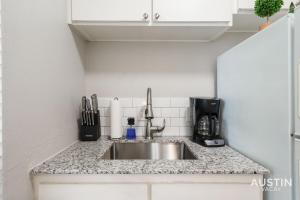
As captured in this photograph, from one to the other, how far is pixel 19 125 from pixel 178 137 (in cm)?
110

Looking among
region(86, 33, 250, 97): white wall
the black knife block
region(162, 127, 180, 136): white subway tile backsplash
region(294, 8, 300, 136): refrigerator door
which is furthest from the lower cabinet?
region(86, 33, 250, 97): white wall

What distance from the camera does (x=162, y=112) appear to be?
160 cm

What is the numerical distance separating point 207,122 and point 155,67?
0.60 meters

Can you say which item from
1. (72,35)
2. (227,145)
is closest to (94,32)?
(72,35)

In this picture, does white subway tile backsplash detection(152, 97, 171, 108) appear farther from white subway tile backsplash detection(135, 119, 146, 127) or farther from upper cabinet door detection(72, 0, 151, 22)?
upper cabinet door detection(72, 0, 151, 22)

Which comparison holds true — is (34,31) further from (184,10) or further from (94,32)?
(184,10)

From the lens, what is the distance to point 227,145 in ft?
4.30

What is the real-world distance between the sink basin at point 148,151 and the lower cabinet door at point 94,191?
21.3 inches

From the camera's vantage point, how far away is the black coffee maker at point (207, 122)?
4.20ft

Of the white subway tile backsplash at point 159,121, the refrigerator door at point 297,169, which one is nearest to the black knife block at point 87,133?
the white subway tile backsplash at point 159,121

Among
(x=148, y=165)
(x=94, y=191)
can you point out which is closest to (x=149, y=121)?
(x=148, y=165)

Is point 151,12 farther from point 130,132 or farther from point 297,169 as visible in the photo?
point 297,169

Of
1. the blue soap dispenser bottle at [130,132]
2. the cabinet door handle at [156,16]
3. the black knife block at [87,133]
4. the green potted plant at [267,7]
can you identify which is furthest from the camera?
the blue soap dispenser bottle at [130,132]

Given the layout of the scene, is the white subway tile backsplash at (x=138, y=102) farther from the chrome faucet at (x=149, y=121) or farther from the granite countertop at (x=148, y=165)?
the granite countertop at (x=148, y=165)
